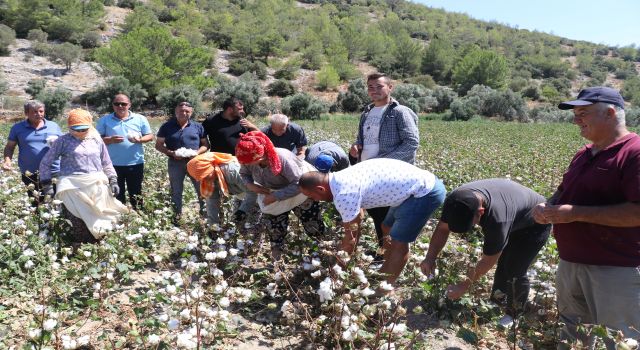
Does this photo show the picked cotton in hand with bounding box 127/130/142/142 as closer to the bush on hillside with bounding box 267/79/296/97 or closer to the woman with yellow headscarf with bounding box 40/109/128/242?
the woman with yellow headscarf with bounding box 40/109/128/242

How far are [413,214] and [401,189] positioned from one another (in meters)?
0.19

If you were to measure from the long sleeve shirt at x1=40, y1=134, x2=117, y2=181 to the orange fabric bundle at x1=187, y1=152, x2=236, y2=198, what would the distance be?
1028mm

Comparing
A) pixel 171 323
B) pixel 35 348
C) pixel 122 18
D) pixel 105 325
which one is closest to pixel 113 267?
pixel 105 325

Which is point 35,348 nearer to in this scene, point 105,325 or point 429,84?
point 105,325

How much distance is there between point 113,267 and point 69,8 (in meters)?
55.3

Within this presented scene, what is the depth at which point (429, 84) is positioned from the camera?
2068 inches

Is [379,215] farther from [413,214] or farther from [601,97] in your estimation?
[601,97]

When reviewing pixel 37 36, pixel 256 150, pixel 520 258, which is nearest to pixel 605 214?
pixel 520 258

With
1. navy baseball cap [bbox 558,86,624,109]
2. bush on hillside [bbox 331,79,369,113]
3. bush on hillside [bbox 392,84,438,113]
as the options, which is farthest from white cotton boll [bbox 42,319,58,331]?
bush on hillside [bbox 331,79,369,113]

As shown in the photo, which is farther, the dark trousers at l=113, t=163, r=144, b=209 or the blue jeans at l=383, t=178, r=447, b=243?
the dark trousers at l=113, t=163, r=144, b=209

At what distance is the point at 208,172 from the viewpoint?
13.2 feet

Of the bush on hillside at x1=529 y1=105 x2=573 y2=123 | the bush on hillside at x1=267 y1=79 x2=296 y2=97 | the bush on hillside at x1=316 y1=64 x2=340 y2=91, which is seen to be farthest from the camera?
the bush on hillside at x1=316 y1=64 x2=340 y2=91

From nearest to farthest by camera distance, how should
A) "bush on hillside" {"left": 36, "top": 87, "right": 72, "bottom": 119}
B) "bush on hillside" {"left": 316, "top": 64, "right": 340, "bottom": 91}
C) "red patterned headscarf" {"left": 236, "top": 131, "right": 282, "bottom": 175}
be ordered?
"red patterned headscarf" {"left": 236, "top": 131, "right": 282, "bottom": 175} → "bush on hillside" {"left": 36, "top": 87, "right": 72, "bottom": 119} → "bush on hillside" {"left": 316, "top": 64, "right": 340, "bottom": 91}

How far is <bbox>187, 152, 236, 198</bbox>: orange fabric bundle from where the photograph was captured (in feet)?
13.1
